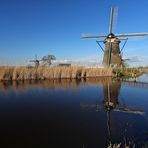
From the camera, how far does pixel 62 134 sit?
6129mm

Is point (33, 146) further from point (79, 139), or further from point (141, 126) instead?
point (141, 126)

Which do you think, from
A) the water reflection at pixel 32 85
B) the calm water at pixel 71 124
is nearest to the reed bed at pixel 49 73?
the water reflection at pixel 32 85

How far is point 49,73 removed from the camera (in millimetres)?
22406

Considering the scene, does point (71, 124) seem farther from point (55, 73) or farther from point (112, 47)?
point (112, 47)

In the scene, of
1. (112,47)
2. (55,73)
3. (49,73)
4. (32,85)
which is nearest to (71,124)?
(32,85)

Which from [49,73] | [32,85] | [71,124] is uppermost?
[49,73]

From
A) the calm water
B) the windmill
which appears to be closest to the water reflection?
the calm water

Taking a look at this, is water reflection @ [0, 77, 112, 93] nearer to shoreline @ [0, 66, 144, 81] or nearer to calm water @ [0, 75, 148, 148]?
shoreline @ [0, 66, 144, 81]

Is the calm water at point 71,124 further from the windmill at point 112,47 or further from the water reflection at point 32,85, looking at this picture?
the windmill at point 112,47

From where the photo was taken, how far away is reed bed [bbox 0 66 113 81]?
2055 centimetres

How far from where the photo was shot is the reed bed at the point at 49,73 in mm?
20547

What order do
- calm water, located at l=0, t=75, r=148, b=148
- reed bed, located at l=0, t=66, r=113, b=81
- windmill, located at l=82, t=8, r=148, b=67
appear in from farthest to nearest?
windmill, located at l=82, t=8, r=148, b=67
reed bed, located at l=0, t=66, r=113, b=81
calm water, located at l=0, t=75, r=148, b=148

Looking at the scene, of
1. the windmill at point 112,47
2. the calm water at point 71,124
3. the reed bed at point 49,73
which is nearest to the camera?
the calm water at point 71,124

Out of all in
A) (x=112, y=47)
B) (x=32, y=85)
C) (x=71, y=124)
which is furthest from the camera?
(x=112, y=47)
